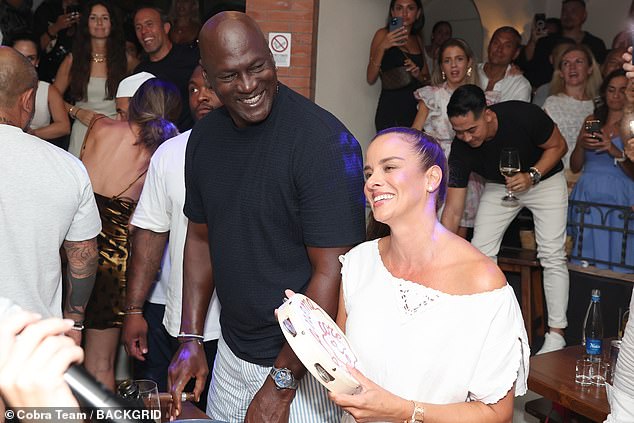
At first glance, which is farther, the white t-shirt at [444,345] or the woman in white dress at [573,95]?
the woman in white dress at [573,95]

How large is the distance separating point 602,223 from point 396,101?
5.86ft

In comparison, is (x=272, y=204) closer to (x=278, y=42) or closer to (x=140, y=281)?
(x=140, y=281)

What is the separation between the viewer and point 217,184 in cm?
228

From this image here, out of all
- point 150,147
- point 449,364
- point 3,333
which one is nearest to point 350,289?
point 449,364

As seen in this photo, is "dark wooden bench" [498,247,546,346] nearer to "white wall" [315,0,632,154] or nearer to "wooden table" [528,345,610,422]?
"white wall" [315,0,632,154]

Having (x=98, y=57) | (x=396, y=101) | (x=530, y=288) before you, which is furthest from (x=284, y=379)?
(x=396, y=101)

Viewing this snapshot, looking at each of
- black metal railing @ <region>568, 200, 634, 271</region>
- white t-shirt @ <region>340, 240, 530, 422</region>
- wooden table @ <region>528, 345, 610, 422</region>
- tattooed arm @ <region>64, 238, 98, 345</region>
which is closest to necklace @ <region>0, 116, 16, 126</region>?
tattooed arm @ <region>64, 238, 98, 345</region>

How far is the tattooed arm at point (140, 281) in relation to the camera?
299 cm

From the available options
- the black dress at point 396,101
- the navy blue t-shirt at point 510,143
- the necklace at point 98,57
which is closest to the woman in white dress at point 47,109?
the necklace at point 98,57

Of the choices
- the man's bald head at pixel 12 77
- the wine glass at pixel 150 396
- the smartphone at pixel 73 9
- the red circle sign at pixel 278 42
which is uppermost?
the smartphone at pixel 73 9

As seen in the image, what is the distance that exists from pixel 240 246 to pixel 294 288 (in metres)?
0.20

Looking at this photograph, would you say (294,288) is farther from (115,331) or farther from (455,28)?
(455,28)

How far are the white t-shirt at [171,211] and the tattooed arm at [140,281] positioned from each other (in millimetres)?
60

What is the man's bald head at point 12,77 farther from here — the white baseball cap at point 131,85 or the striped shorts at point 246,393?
the white baseball cap at point 131,85
